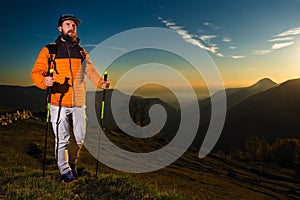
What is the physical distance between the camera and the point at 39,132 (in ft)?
170

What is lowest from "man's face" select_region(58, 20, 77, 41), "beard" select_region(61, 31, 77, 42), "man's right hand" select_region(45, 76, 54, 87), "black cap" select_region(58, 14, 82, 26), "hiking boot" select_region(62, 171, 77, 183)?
"hiking boot" select_region(62, 171, 77, 183)

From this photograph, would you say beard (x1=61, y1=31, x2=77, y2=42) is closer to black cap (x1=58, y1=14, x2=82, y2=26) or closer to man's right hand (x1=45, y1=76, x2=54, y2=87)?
black cap (x1=58, y1=14, x2=82, y2=26)

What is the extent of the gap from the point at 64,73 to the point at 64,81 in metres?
0.22

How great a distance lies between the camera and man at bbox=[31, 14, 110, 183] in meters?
7.59

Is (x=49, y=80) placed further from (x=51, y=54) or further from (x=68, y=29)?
(x=68, y=29)

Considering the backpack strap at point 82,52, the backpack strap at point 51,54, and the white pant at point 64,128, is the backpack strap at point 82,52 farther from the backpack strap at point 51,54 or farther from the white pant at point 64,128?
the white pant at point 64,128

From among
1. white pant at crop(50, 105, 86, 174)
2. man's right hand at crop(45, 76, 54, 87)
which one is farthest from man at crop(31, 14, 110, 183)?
man's right hand at crop(45, 76, 54, 87)

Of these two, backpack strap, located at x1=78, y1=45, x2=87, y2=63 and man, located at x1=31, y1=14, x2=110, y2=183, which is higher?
backpack strap, located at x1=78, y1=45, x2=87, y2=63

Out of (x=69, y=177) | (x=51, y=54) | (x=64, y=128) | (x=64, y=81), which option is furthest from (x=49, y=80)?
Result: (x=69, y=177)

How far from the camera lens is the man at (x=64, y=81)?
24.9 feet

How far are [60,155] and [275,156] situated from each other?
13597cm

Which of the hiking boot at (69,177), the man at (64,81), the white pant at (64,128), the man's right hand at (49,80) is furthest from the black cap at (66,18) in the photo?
the hiking boot at (69,177)

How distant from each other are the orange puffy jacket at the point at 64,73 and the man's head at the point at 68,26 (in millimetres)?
174

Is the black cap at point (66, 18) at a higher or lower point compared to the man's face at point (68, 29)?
higher
